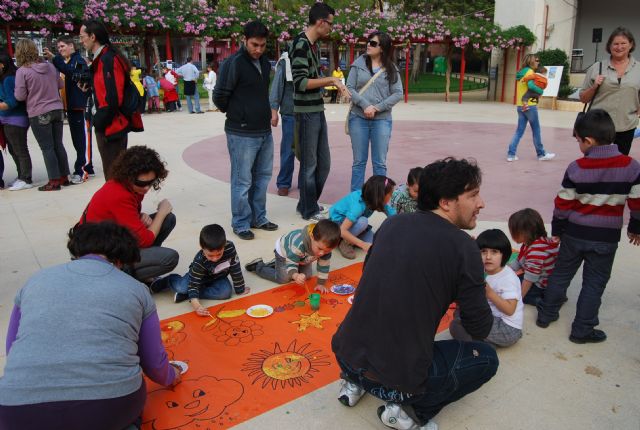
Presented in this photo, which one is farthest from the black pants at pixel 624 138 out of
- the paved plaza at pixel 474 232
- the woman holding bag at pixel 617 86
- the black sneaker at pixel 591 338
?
the black sneaker at pixel 591 338

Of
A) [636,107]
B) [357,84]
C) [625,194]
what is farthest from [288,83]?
[625,194]

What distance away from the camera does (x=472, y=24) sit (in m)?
17.7

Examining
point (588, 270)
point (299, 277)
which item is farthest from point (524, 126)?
point (299, 277)

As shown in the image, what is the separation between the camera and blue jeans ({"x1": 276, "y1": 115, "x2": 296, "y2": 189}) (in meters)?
6.11

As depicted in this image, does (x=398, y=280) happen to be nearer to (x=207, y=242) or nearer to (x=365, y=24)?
(x=207, y=242)

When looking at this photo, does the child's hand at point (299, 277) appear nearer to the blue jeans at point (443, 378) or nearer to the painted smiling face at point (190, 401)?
the painted smiling face at point (190, 401)

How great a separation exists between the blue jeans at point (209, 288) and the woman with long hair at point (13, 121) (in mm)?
3938

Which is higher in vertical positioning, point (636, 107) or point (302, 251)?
point (636, 107)

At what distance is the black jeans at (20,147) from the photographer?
622 centimetres

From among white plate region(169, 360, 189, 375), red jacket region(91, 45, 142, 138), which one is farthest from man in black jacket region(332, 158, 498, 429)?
red jacket region(91, 45, 142, 138)

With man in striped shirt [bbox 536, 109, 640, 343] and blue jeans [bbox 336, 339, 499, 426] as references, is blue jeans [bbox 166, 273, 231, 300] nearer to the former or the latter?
blue jeans [bbox 336, 339, 499, 426]

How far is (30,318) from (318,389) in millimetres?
1342

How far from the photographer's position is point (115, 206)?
3.11 meters

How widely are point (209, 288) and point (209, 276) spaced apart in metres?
0.12
